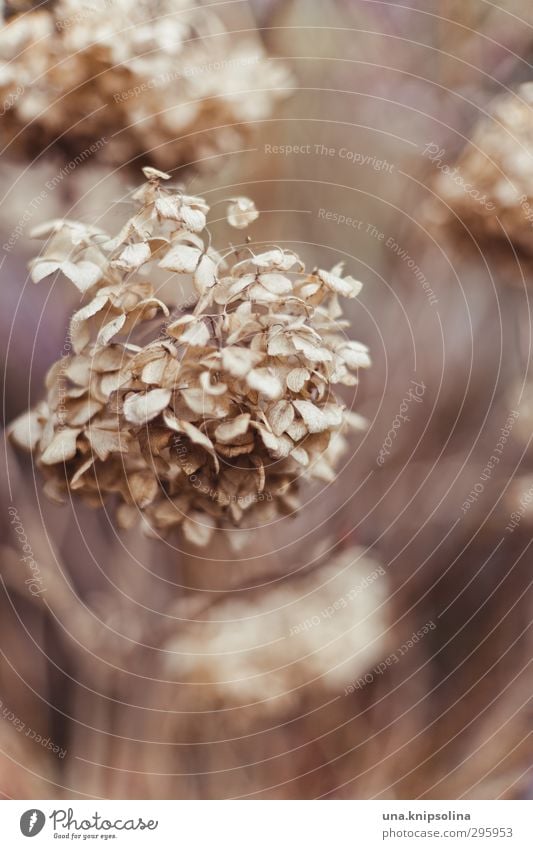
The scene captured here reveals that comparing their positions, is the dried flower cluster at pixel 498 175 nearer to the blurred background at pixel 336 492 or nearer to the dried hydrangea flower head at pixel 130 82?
the blurred background at pixel 336 492

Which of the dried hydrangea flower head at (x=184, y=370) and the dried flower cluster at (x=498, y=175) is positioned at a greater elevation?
the dried flower cluster at (x=498, y=175)

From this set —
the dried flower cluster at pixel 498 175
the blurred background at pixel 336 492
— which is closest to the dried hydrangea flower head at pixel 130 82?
the blurred background at pixel 336 492

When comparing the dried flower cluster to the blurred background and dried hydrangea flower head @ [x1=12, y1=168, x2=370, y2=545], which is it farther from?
dried hydrangea flower head @ [x1=12, y1=168, x2=370, y2=545]

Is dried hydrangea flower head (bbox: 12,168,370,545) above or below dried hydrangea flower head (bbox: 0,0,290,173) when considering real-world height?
below

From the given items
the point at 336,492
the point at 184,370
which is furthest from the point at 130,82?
the point at 336,492

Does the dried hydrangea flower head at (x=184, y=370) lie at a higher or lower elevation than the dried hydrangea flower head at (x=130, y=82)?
lower

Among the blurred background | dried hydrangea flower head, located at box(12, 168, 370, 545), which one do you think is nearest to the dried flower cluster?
the blurred background

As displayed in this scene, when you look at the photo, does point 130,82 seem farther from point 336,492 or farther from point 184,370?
point 336,492
